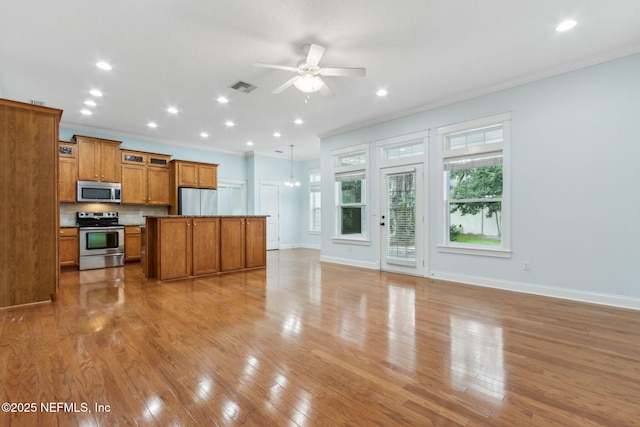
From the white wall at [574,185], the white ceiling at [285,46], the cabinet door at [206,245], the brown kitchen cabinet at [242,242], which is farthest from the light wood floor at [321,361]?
the white ceiling at [285,46]

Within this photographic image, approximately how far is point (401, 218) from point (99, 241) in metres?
6.00

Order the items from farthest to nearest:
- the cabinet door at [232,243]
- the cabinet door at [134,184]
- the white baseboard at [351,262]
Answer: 1. the cabinet door at [134,184]
2. the white baseboard at [351,262]
3. the cabinet door at [232,243]

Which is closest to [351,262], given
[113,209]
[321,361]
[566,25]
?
[321,361]

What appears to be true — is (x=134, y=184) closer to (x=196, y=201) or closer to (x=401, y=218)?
(x=196, y=201)

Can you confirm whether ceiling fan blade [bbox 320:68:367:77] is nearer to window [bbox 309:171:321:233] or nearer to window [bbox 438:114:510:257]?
window [bbox 438:114:510:257]

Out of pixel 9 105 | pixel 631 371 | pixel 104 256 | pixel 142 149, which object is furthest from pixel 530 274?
pixel 142 149

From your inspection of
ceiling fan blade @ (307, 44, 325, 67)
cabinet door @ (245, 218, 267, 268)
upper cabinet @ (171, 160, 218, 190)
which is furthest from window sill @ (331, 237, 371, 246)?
ceiling fan blade @ (307, 44, 325, 67)

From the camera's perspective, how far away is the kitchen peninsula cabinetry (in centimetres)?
666

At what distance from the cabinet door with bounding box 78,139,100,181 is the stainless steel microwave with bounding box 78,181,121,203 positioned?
127 mm

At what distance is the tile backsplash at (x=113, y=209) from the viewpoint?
619cm

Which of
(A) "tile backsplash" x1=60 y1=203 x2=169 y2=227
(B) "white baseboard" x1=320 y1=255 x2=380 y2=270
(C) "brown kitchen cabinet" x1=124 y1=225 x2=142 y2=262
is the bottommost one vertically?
(B) "white baseboard" x1=320 y1=255 x2=380 y2=270

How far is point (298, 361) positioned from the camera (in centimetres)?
215

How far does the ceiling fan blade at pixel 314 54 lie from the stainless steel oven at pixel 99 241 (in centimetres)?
551

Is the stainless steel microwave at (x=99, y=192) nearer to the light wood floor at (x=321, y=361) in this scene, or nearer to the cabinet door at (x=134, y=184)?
the cabinet door at (x=134, y=184)
